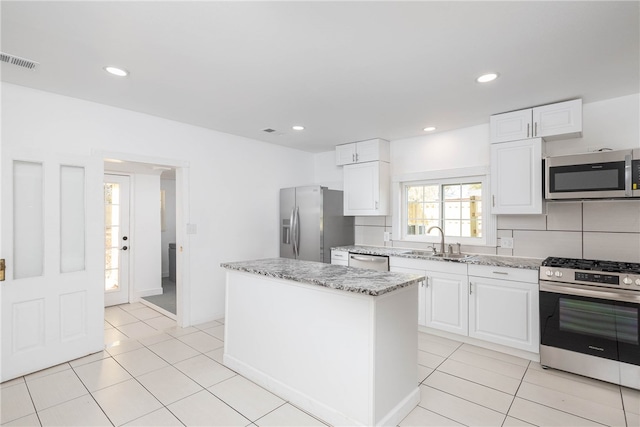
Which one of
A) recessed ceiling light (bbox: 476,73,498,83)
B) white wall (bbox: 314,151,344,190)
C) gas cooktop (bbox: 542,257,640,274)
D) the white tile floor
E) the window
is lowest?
the white tile floor

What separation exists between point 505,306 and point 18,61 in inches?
178

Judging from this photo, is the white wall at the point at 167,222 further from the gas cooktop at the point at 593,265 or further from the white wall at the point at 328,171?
the gas cooktop at the point at 593,265

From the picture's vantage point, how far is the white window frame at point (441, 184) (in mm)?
3770

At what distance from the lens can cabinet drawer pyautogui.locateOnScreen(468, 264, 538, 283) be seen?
9.68ft

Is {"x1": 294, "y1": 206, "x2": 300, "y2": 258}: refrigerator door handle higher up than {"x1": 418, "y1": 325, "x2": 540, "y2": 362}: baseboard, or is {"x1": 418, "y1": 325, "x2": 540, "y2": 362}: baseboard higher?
{"x1": 294, "y1": 206, "x2": 300, "y2": 258}: refrigerator door handle

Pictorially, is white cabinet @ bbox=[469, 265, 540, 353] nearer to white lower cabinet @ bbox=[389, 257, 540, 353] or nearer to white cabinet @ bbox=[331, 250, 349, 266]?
white lower cabinet @ bbox=[389, 257, 540, 353]

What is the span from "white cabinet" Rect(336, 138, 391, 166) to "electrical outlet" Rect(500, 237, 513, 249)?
5.99 feet

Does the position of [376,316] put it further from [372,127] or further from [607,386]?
[372,127]

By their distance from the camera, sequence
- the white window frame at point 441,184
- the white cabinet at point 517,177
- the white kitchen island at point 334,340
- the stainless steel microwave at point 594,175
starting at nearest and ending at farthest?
the white kitchen island at point 334,340, the stainless steel microwave at point 594,175, the white cabinet at point 517,177, the white window frame at point 441,184

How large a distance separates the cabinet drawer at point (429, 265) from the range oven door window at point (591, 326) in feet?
2.52

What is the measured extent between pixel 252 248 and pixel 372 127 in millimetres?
2351

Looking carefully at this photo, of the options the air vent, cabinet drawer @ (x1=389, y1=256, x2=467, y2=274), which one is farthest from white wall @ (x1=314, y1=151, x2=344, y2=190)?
the air vent

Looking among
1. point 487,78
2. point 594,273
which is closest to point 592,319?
point 594,273

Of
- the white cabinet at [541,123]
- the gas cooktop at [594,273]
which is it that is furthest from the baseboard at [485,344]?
the white cabinet at [541,123]
